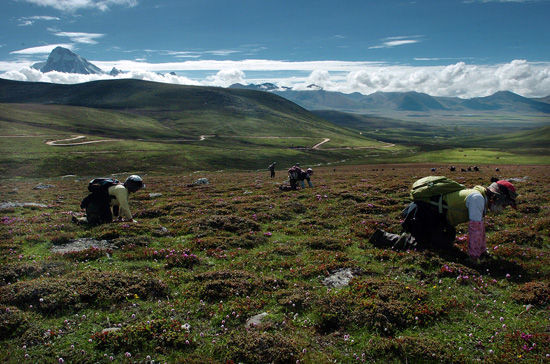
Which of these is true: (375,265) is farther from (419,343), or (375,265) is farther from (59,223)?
(59,223)

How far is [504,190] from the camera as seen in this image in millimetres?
11789

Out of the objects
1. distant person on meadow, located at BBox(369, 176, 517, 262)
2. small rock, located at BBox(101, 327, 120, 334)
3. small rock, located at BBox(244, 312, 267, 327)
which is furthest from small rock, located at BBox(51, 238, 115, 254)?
distant person on meadow, located at BBox(369, 176, 517, 262)

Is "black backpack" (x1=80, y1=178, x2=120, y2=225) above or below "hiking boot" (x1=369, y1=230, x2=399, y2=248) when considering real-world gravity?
above

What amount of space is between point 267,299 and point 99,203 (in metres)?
12.7

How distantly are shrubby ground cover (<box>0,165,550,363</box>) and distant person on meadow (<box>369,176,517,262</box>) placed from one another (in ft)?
2.38

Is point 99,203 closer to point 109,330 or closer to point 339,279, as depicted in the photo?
point 109,330

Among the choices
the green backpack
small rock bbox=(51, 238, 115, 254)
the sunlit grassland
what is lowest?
the sunlit grassland

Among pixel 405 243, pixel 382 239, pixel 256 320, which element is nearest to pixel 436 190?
pixel 405 243

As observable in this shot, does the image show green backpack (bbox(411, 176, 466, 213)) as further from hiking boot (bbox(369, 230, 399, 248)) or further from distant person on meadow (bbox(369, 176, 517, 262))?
hiking boot (bbox(369, 230, 399, 248))

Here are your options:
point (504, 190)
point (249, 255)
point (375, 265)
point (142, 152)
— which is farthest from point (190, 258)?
point (142, 152)

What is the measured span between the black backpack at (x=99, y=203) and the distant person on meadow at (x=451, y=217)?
569 inches

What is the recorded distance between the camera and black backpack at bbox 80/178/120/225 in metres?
17.2

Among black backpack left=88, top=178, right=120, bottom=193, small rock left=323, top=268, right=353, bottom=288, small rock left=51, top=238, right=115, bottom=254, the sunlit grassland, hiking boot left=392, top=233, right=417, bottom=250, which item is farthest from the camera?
the sunlit grassland

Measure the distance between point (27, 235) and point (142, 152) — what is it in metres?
114
